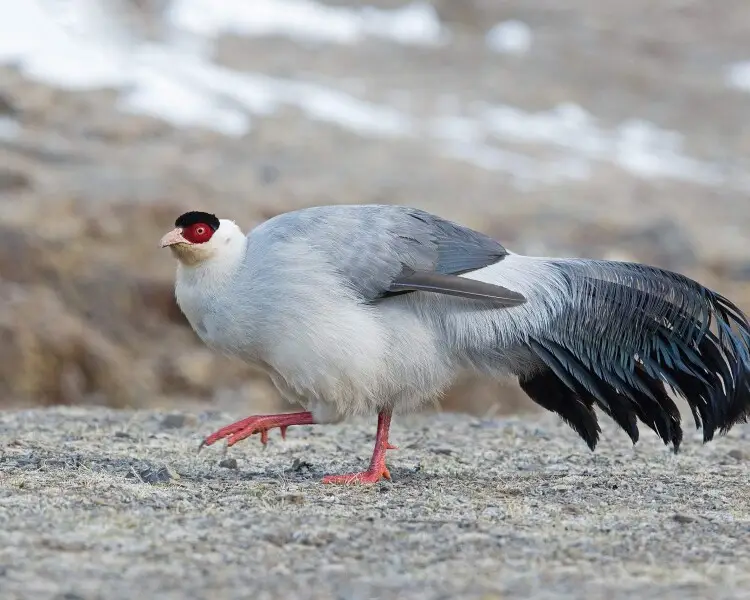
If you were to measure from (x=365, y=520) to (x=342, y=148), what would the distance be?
84.2 feet

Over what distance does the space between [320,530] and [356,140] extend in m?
26.9

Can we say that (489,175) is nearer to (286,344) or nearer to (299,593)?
(286,344)

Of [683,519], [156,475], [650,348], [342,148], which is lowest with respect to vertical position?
[156,475]

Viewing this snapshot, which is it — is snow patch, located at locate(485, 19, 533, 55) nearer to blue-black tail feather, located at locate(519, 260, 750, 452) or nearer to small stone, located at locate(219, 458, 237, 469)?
blue-black tail feather, located at locate(519, 260, 750, 452)

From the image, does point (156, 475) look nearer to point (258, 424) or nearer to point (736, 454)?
point (258, 424)

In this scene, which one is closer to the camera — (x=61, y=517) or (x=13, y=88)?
(x=61, y=517)

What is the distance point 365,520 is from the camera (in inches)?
229

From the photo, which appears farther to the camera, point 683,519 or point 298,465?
point 298,465

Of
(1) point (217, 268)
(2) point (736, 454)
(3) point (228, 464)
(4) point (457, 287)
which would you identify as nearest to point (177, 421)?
(3) point (228, 464)

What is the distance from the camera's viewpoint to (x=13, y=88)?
87.6 ft

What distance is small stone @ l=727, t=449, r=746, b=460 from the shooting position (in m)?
8.48

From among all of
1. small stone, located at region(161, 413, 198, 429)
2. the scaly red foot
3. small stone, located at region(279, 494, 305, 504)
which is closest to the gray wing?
the scaly red foot

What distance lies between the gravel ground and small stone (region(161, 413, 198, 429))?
0.68m

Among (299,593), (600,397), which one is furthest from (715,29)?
(299,593)
